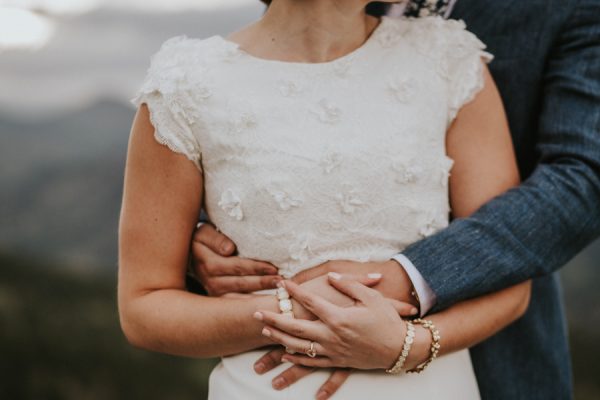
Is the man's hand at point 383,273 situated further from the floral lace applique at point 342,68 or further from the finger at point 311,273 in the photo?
the floral lace applique at point 342,68

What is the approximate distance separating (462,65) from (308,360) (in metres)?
1.01

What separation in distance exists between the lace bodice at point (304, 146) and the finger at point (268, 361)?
0.76 feet

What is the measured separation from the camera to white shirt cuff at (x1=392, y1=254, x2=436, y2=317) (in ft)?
6.41

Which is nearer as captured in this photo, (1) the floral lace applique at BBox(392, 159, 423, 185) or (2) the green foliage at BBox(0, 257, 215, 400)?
(1) the floral lace applique at BBox(392, 159, 423, 185)

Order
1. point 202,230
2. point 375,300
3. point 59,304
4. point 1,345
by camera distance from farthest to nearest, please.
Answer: point 59,304, point 1,345, point 202,230, point 375,300

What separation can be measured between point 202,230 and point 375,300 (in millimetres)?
601

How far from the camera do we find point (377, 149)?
6.49 ft

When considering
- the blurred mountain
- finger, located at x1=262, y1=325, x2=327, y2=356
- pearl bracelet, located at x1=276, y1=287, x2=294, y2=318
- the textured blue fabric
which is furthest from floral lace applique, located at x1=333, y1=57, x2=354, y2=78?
the blurred mountain

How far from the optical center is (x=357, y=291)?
1842 millimetres

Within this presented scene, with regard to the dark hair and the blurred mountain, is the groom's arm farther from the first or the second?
the blurred mountain

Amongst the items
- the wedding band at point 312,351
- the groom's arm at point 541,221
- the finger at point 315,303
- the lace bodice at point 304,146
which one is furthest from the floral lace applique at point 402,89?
the wedding band at point 312,351

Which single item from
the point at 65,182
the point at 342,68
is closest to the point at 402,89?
the point at 342,68

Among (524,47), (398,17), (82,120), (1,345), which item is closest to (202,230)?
(398,17)

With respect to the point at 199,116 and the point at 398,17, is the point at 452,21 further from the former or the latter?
the point at 199,116
